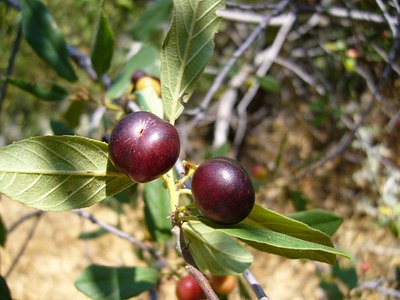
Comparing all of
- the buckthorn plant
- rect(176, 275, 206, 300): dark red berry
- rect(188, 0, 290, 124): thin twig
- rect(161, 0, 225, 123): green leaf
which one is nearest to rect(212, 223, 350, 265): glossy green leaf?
the buckthorn plant

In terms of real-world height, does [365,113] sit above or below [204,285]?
below

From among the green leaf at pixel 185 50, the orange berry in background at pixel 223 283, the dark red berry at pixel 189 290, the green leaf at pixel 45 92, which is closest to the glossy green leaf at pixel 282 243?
the green leaf at pixel 185 50

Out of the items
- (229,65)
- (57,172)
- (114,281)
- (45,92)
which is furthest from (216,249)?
(45,92)

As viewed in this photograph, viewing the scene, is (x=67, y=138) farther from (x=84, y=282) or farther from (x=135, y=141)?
(x=84, y=282)

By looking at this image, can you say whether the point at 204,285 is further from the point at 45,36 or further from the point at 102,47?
the point at 45,36

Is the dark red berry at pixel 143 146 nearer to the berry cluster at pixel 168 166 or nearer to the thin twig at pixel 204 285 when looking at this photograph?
the berry cluster at pixel 168 166

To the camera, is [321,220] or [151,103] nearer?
[151,103]

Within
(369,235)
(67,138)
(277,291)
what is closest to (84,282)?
(67,138)
